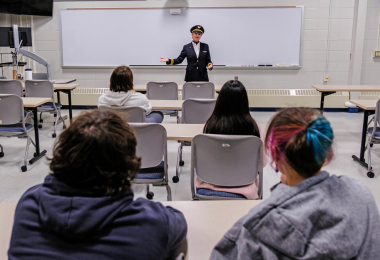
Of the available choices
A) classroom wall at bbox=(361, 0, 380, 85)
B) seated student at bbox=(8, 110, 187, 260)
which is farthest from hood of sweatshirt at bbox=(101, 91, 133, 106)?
Answer: classroom wall at bbox=(361, 0, 380, 85)

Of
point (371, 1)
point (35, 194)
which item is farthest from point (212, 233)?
point (371, 1)

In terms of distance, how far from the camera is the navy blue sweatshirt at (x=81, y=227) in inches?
32.4

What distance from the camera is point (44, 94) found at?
4809 millimetres

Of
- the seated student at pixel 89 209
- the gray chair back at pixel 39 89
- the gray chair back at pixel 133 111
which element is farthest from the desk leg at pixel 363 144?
the gray chair back at pixel 39 89

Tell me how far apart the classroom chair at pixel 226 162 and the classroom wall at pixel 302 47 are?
15.4 ft

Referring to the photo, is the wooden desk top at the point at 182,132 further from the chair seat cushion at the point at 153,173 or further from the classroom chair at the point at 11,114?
the classroom chair at the point at 11,114

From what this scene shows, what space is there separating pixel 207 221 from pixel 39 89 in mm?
4190

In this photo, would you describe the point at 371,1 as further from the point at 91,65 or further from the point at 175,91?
the point at 91,65

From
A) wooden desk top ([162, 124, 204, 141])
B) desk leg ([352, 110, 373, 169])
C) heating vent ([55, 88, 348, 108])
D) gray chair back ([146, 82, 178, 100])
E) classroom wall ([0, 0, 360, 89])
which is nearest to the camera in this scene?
wooden desk top ([162, 124, 204, 141])

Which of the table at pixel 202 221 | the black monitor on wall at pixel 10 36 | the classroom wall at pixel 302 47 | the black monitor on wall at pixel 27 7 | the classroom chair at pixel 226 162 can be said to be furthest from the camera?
the classroom wall at pixel 302 47

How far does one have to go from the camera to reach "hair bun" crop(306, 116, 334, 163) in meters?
0.84

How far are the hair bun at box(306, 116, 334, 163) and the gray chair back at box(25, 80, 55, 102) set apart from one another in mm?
4504

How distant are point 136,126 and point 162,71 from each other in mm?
4493

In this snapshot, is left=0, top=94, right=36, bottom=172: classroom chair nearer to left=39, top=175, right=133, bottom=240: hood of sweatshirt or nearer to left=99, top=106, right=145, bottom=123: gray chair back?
left=99, top=106, right=145, bottom=123: gray chair back
